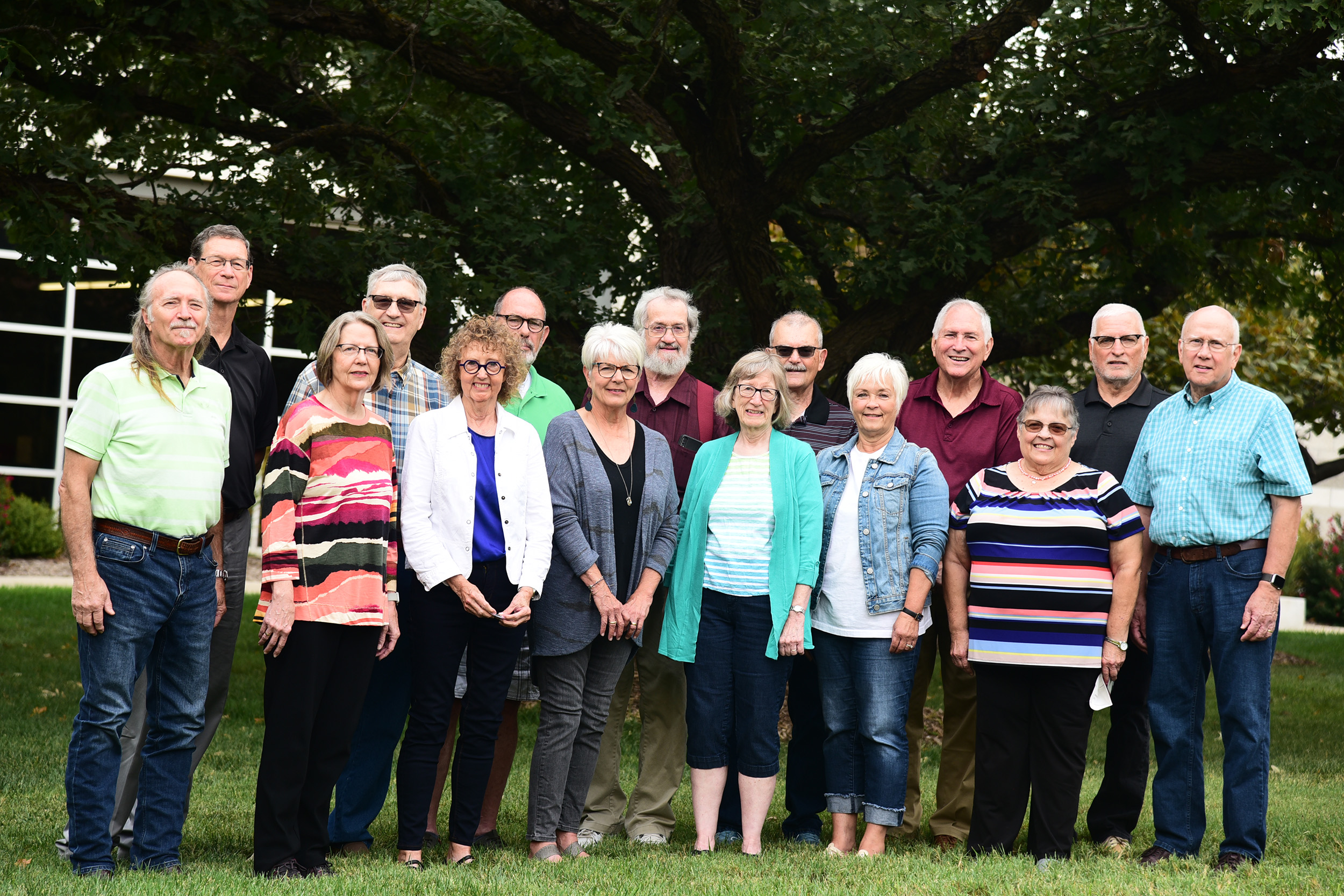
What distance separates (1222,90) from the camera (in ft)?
25.8

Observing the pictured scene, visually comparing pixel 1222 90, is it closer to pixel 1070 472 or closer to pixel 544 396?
pixel 1070 472

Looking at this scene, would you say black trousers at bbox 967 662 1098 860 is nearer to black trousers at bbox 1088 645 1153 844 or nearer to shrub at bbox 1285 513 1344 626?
black trousers at bbox 1088 645 1153 844

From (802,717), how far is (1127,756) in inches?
57.7

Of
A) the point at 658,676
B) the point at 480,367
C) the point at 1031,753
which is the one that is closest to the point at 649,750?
the point at 658,676

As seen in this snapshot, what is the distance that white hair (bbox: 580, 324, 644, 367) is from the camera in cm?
508

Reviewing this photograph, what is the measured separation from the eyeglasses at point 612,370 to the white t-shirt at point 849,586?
1.04m

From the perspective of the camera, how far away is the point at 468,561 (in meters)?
4.63

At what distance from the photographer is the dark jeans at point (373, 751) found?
489cm

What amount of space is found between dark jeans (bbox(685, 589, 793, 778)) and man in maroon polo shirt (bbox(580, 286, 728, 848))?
368 millimetres

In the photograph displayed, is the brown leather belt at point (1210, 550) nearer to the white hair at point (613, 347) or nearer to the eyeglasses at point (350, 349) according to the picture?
the white hair at point (613, 347)

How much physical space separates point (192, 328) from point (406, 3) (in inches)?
231

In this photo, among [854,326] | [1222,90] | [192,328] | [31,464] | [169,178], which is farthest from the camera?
[31,464]

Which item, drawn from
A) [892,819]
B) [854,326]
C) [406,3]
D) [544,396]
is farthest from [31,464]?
[892,819]

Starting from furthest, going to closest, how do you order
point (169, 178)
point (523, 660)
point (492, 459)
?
point (169, 178) → point (523, 660) → point (492, 459)
